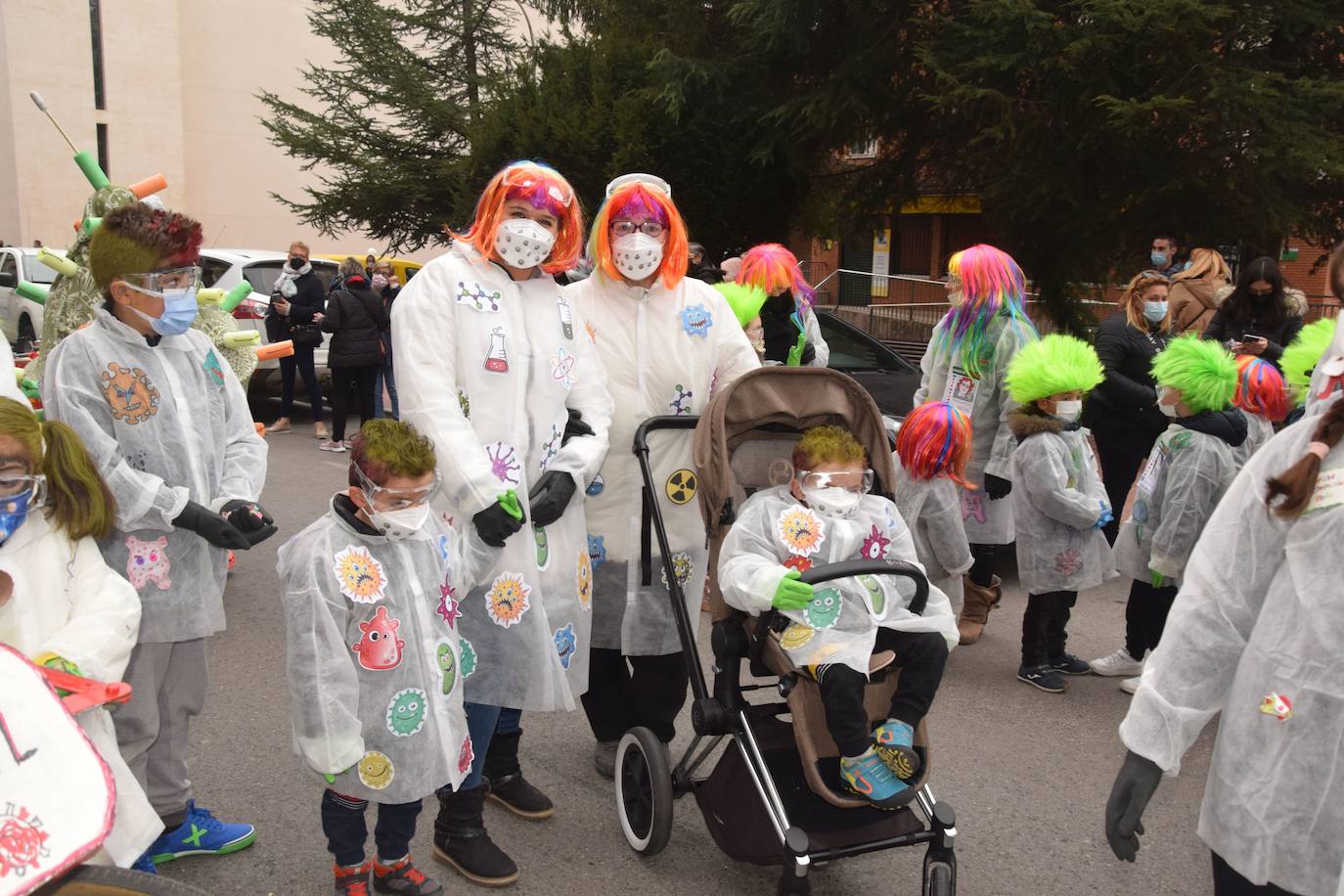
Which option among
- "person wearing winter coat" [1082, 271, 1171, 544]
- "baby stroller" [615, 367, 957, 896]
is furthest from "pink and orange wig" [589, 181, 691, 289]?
"person wearing winter coat" [1082, 271, 1171, 544]

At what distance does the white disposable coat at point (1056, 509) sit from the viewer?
16.2 feet

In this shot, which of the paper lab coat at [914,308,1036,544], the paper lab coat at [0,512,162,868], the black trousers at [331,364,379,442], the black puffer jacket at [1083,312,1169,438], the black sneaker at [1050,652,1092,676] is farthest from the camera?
the black trousers at [331,364,379,442]

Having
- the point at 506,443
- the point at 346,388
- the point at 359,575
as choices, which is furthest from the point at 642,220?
the point at 346,388

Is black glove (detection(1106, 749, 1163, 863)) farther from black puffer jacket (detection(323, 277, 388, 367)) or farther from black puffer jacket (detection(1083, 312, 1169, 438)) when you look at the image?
black puffer jacket (detection(323, 277, 388, 367))

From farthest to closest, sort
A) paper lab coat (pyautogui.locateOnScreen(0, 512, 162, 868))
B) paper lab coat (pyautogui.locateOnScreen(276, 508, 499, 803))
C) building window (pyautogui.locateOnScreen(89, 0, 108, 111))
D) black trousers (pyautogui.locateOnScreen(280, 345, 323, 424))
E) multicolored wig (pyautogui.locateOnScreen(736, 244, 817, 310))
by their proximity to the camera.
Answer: building window (pyautogui.locateOnScreen(89, 0, 108, 111)), black trousers (pyautogui.locateOnScreen(280, 345, 323, 424)), multicolored wig (pyautogui.locateOnScreen(736, 244, 817, 310)), paper lab coat (pyautogui.locateOnScreen(276, 508, 499, 803)), paper lab coat (pyautogui.locateOnScreen(0, 512, 162, 868))

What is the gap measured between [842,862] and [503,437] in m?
1.76

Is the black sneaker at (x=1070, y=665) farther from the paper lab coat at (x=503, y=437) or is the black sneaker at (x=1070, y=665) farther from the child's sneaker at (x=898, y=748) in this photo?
A: the paper lab coat at (x=503, y=437)

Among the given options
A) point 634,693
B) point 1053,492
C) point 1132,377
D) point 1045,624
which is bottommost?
point 1045,624

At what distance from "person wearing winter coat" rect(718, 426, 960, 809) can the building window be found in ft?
102

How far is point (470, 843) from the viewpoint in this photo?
135 inches

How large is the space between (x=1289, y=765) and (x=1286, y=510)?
0.45 m

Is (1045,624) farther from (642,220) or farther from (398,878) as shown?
(398,878)

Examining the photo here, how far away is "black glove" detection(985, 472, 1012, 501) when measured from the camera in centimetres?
544

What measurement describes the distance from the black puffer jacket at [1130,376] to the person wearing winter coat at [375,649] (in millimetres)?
4328
